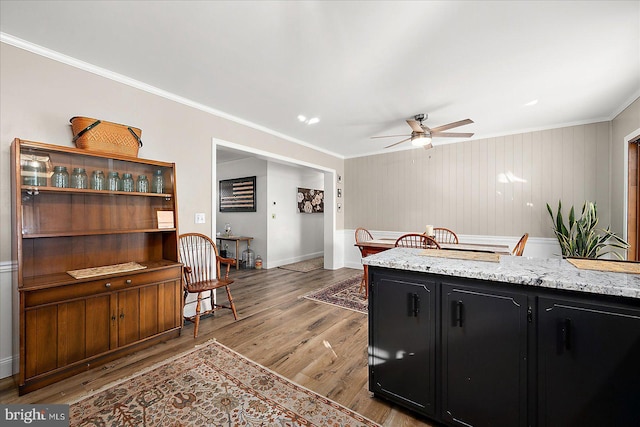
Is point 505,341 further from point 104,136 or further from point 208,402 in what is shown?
point 104,136

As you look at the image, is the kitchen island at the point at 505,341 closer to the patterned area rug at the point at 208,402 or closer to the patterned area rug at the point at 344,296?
the patterned area rug at the point at 208,402

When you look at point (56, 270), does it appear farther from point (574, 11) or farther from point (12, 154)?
point (574, 11)

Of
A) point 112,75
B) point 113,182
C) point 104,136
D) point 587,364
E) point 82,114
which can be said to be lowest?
point 587,364

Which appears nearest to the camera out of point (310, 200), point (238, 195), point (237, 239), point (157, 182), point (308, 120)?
point (157, 182)

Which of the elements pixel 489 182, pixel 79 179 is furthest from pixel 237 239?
pixel 489 182

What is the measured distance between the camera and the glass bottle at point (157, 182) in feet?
9.04

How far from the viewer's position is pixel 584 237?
3.48m

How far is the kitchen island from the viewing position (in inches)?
46.4

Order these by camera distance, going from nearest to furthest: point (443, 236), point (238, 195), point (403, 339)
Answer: point (403, 339), point (443, 236), point (238, 195)

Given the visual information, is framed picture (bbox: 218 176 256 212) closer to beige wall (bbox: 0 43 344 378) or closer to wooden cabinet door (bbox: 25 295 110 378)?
beige wall (bbox: 0 43 344 378)

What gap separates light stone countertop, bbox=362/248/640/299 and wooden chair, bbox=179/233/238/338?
204 cm

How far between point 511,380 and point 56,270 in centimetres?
329

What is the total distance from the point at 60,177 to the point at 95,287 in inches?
36.7

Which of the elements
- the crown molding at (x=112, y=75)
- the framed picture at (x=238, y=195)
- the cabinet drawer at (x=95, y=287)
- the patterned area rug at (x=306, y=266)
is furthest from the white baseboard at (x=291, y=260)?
the cabinet drawer at (x=95, y=287)
